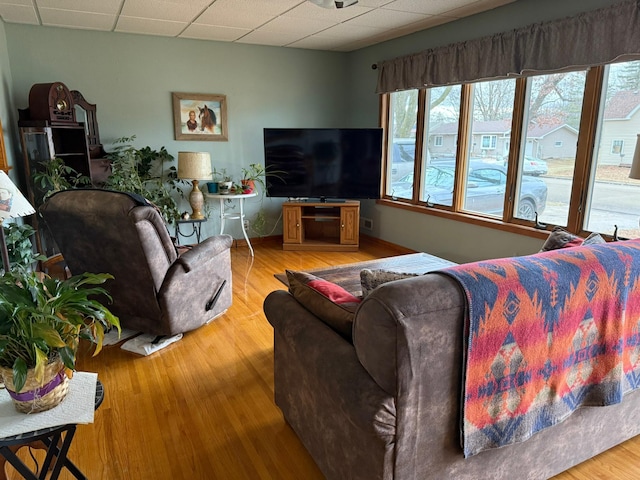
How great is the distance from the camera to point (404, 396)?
121cm

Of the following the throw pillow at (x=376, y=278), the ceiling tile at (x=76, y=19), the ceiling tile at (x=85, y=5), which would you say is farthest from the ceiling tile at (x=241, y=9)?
the throw pillow at (x=376, y=278)

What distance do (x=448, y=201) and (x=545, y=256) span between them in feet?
10.7

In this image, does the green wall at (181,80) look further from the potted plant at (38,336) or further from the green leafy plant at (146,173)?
the potted plant at (38,336)

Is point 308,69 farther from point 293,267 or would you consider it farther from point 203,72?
point 293,267

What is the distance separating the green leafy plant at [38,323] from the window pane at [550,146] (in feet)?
11.2

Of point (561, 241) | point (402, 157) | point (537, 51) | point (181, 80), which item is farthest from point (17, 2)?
point (561, 241)

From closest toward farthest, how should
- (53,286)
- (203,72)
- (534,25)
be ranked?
1. (53,286)
2. (534,25)
3. (203,72)

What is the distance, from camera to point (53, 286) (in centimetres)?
135

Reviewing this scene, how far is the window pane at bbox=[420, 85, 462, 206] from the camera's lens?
444 centimetres

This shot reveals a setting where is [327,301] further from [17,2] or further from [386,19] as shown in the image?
[17,2]

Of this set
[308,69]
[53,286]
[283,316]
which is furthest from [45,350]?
[308,69]

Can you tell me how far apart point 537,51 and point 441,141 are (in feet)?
4.51

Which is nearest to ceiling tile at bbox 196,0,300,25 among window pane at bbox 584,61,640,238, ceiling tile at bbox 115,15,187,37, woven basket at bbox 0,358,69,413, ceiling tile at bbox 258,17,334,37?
ceiling tile at bbox 258,17,334,37

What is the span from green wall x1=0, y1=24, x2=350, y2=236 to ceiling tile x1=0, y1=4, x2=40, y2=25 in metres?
0.14
